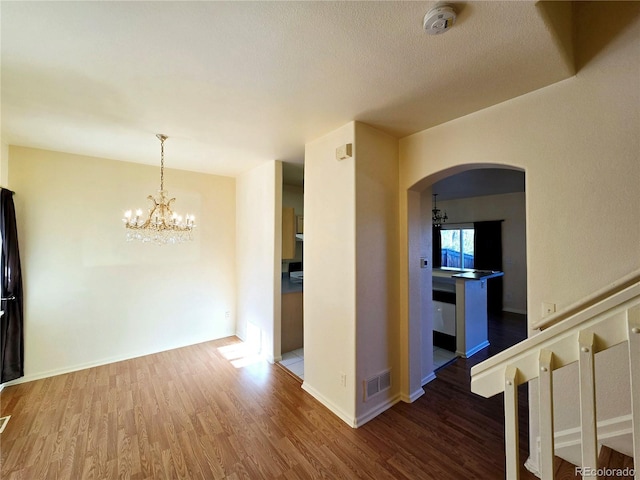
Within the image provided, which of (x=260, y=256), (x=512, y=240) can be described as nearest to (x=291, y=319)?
(x=260, y=256)

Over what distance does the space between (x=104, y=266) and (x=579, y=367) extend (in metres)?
4.47

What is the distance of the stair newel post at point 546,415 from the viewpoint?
100 centimetres

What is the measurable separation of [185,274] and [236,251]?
847mm

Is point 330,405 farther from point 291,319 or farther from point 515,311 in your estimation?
point 515,311

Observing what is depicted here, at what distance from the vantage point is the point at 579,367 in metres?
0.93

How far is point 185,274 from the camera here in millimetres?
3922

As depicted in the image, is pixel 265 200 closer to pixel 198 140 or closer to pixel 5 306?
pixel 198 140

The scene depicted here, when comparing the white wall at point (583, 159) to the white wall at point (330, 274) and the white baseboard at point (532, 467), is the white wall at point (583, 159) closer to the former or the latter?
the white baseboard at point (532, 467)

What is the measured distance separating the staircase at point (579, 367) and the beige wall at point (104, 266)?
3.90m

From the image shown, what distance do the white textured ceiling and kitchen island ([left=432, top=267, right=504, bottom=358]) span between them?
2334 millimetres

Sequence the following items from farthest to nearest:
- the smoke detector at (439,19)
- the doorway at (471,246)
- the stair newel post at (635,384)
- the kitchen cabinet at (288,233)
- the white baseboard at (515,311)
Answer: the white baseboard at (515,311) < the kitchen cabinet at (288,233) < the doorway at (471,246) < the smoke detector at (439,19) < the stair newel post at (635,384)

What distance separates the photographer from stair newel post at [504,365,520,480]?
3.40ft

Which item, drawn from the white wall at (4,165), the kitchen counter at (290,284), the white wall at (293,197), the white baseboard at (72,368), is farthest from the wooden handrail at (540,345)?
the white wall at (4,165)

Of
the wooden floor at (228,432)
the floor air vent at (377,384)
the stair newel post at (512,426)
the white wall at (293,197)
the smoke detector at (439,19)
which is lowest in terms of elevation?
the wooden floor at (228,432)
